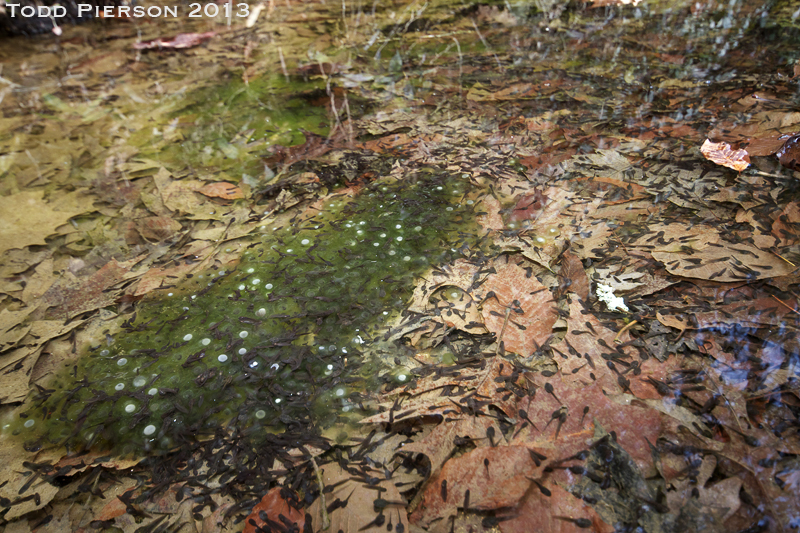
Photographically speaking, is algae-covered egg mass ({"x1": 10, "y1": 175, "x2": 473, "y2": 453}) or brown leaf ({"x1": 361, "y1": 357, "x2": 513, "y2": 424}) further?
algae-covered egg mass ({"x1": 10, "y1": 175, "x2": 473, "y2": 453})

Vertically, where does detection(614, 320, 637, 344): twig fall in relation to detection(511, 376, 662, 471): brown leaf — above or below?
above

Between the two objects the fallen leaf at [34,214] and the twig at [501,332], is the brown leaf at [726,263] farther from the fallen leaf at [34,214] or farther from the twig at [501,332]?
the fallen leaf at [34,214]

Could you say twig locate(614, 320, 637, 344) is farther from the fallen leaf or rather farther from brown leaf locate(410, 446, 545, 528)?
the fallen leaf

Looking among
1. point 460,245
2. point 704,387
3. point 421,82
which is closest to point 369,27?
point 421,82

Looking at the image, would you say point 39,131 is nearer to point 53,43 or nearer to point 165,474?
point 53,43

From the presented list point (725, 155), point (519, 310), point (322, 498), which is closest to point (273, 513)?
point (322, 498)

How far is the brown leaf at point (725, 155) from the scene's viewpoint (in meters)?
2.49

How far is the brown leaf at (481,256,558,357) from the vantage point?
5.93 ft

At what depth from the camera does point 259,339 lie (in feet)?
6.48

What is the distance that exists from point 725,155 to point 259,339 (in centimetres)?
291

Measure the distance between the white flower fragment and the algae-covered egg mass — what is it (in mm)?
725

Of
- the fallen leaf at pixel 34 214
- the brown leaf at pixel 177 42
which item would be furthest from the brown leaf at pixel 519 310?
A: the brown leaf at pixel 177 42

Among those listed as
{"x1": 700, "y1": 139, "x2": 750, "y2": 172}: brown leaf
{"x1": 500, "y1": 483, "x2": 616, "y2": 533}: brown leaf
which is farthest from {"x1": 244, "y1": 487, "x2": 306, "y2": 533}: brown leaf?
{"x1": 700, "y1": 139, "x2": 750, "y2": 172}: brown leaf

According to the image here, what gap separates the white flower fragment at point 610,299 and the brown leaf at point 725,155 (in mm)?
1304
